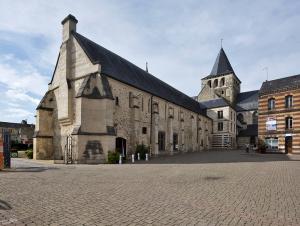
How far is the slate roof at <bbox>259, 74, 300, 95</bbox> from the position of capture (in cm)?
3159

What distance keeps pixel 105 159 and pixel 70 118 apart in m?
5.24

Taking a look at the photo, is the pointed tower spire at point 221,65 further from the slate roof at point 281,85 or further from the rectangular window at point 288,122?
the rectangular window at point 288,122

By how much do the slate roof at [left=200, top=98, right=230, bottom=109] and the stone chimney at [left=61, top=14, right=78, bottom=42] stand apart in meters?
32.8

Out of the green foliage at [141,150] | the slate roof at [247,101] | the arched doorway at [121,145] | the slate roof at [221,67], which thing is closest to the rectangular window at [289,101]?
the green foliage at [141,150]

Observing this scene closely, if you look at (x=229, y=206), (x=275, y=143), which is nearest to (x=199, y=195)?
(x=229, y=206)

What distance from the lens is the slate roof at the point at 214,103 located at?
161 ft

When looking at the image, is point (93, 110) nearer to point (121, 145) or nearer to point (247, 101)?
point (121, 145)

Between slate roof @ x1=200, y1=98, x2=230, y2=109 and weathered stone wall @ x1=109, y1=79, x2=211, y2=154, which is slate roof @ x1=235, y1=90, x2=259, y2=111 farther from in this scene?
weathered stone wall @ x1=109, y1=79, x2=211, y2=154

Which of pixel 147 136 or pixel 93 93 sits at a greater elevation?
pixel 93 93

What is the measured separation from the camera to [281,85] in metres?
32.9

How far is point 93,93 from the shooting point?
21.1 metres

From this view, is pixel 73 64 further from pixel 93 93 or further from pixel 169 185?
pixel 169 185

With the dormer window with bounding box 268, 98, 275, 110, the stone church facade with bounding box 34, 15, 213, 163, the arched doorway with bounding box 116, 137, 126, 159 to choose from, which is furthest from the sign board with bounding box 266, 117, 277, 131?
the arched doorway with bounding box 116, 137, 126, 159

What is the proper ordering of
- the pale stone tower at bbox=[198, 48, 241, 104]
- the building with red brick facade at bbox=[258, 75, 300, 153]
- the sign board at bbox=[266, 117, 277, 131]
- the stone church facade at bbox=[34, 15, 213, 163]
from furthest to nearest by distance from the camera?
the pale stone tower at bbox=[198, 48, 241, 104] → the sign board at bbox=[266, 117, 277, 131] → the building with red brick facade at bbox=[258, 75, 300, 153] → the stone church facade at bbox=[34, 15, 213, 163]
